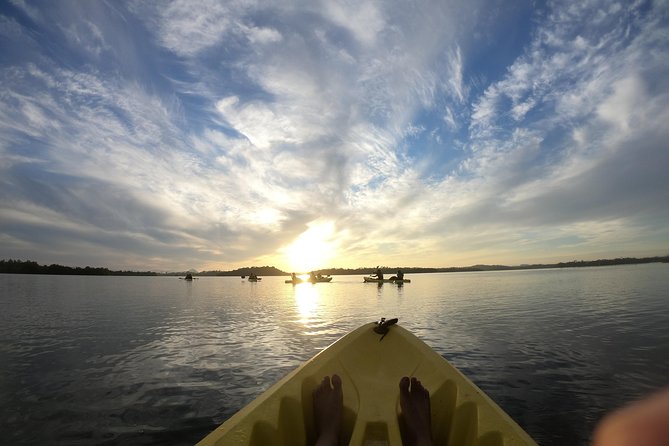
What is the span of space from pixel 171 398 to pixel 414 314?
1453 centimetres

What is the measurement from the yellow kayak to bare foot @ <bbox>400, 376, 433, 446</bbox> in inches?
7.1

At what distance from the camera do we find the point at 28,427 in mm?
5695

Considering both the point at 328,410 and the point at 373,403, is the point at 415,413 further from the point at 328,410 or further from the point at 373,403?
the point at 328,410

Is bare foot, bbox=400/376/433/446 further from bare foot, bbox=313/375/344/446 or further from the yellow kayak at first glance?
bare foot, bbox=313/375/344/446

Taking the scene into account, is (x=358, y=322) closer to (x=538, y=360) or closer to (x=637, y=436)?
(x=538, y=360)

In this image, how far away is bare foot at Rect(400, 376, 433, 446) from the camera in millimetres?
3926

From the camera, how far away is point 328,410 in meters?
4.40

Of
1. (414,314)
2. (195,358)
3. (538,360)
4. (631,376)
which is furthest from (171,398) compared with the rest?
(414,314)

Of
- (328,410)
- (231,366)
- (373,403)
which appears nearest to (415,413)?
(373,403)

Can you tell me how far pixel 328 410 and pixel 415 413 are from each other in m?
1.10

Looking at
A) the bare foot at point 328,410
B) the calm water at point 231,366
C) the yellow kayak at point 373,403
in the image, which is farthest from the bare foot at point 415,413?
the calm water at point 231,366

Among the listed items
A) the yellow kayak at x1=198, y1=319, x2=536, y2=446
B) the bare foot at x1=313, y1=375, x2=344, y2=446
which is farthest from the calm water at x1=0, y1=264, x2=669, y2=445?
the bare foot at x1=313, y1=375, x2=344, y2=446

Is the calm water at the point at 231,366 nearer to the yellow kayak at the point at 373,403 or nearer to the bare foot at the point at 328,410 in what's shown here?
the yellow kayak at the point at 373,403

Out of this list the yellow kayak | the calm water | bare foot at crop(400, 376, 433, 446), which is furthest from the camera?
the calm water
